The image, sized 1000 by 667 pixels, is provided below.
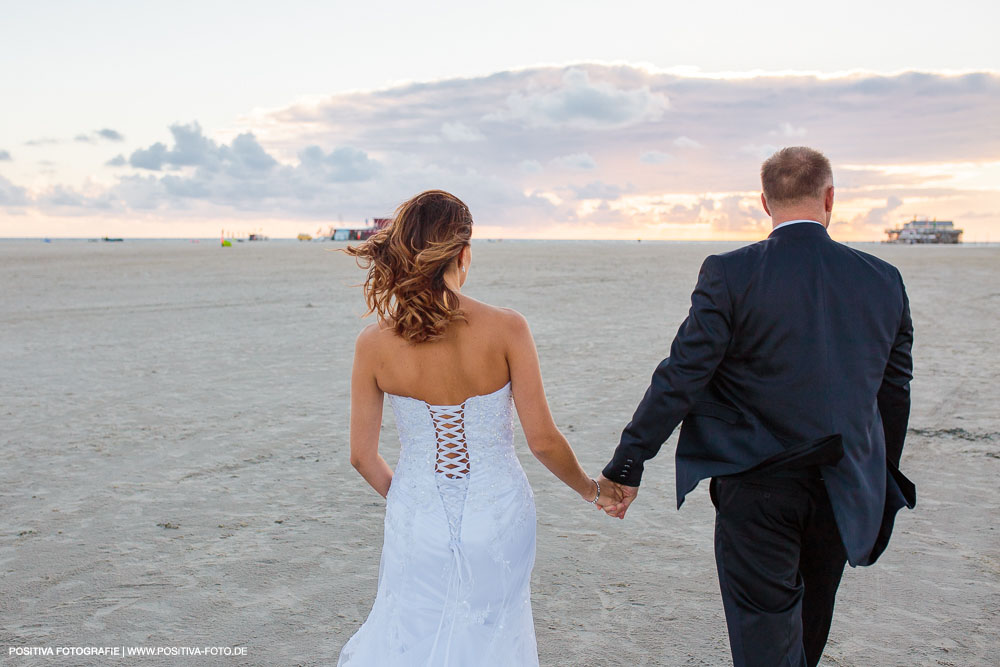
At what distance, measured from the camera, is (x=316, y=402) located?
8539 mm

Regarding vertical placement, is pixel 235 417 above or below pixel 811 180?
below

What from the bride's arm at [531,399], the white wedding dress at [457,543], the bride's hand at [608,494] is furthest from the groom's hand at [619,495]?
the white wedding dress at [457,543]

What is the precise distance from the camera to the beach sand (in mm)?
3729

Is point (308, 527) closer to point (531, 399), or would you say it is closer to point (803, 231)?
point (531, 399)

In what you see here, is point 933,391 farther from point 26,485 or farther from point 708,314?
point 26,485

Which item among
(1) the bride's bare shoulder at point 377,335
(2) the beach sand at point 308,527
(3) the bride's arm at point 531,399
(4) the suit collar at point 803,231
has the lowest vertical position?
(2) the beach sand at point 308,527

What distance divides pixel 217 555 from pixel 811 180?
3.87 metres

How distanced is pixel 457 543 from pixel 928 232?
15024 cm

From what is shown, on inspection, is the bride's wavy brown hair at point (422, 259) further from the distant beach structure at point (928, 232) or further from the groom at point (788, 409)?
A: the distant beach structure at point (928, 232)

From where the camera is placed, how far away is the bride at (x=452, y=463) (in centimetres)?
248

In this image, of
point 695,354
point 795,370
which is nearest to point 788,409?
point 795,370

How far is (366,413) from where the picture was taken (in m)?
2.71

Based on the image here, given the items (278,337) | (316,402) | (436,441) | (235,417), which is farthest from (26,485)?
(278,337)

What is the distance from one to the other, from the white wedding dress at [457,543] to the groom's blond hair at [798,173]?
4.05 ft
